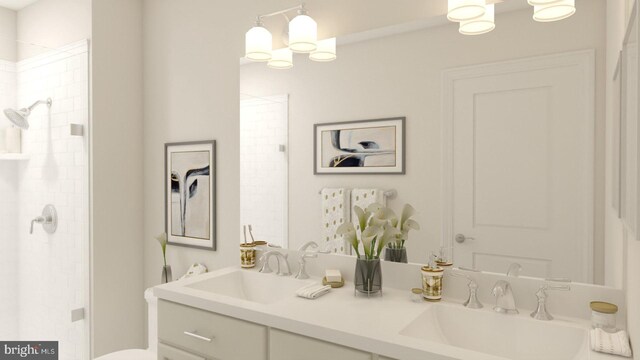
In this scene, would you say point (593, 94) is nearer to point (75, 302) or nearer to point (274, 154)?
point (274, 154)

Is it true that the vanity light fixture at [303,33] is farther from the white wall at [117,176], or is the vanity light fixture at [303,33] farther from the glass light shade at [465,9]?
the white wall at [117,176]

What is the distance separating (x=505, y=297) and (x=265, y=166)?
1286 millimetres

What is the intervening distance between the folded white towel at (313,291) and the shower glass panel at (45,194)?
1.65 metres

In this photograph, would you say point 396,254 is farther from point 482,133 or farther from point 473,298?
point 482,133

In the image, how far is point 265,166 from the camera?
2.19m

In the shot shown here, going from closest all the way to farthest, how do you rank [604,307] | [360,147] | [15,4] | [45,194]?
1. [604,307]
2. [360,147]
3. [45,194]
4. [15,4]

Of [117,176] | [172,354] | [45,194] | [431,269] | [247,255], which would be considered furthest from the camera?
[45,194]

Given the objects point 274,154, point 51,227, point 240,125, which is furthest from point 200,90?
point 51,227

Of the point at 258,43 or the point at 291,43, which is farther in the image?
the point at 258,43

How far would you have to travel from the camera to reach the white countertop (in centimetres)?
118

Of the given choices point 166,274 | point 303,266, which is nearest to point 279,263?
point 303,266

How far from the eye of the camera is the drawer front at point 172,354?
168 cm

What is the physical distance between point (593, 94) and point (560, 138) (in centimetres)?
17

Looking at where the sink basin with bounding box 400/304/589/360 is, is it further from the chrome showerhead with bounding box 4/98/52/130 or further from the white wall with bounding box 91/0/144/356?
the chrome showerhead with bounding box 4/98/52/130
